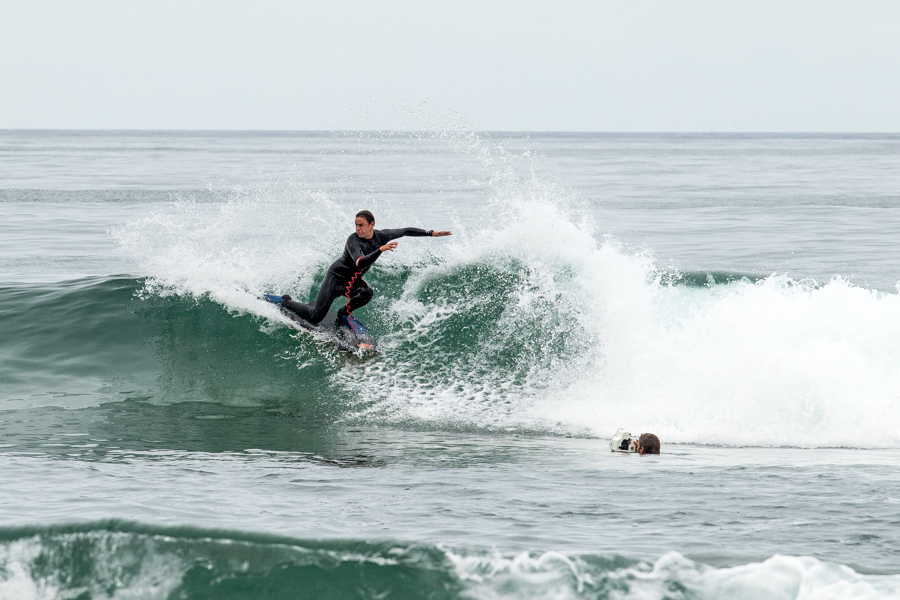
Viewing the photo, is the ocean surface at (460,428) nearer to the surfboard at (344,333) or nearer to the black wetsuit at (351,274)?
the surfboard at (344,333)

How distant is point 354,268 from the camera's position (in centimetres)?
1184

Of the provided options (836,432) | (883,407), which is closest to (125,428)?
(836,432)

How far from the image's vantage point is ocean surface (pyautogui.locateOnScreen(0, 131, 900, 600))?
6.16m

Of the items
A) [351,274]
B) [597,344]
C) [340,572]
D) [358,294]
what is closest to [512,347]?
[597,344]

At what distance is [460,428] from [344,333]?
2658 millimetres

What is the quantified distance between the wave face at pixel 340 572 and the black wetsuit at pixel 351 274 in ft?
17.8

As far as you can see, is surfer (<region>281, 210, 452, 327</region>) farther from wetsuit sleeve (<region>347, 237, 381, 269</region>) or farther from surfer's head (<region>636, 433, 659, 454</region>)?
surfer's head (<region>636, 433, 659, 454</region>)

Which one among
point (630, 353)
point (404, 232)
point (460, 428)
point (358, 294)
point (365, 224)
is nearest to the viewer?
point (460, 428)

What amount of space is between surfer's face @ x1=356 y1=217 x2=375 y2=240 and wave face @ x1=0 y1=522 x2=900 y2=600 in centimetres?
556

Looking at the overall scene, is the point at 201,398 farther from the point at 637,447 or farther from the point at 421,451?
the point at 637,447

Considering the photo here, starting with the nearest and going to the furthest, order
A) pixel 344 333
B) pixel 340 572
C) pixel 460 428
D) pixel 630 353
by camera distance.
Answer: pixel 340 572 → pixel 460 428 → pixel 630 353 → pixel 344 333

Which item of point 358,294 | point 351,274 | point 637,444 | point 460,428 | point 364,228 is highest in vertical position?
point 364,228

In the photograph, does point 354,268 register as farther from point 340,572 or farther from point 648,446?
point 340,572

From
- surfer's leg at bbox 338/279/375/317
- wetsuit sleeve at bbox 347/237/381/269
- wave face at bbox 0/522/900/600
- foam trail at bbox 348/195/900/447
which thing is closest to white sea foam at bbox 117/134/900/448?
foam trail at bbox 348/195/900/447
